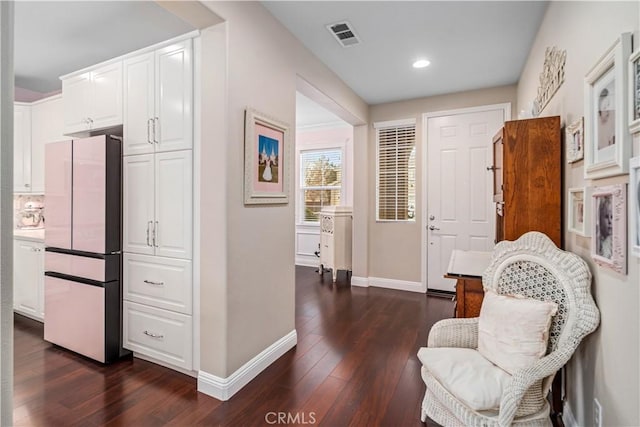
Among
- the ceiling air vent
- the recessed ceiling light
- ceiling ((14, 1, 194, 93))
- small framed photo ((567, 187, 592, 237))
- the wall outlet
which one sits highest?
the recessed ceiling light

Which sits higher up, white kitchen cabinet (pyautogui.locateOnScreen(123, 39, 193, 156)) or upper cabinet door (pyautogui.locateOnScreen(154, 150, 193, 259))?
white kitchen cabinet (pyautogui.locateOnScreen(123, 39, 193, 156))

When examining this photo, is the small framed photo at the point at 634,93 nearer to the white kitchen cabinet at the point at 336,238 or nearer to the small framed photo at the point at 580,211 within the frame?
the small framed photo at the point at 580,211

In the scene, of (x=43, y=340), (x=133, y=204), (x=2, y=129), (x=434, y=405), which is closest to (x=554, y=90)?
(x=434, y=405)

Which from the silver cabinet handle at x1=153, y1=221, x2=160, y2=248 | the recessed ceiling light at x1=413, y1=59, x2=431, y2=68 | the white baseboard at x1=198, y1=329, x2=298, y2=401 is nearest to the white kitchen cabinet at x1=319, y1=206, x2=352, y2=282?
the recessed ceiling light at x1=413, y1=59, x2=431, y2=68

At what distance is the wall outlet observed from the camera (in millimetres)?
1379

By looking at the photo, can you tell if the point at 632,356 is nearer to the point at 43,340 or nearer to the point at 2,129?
the point at 2,129

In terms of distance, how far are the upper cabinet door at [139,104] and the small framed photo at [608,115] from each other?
2639 mm

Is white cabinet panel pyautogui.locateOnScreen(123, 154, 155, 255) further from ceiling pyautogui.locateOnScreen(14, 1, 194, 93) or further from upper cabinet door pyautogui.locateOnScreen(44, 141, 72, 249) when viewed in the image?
ceiling pyautogui.locateOnScreen(14, 1, 194, 93)

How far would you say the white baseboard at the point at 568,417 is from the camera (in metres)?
1.64

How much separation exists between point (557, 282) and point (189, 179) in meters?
2.26

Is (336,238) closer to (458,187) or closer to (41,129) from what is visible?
(458,187)

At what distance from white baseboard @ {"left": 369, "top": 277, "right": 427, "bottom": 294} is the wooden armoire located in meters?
2.61

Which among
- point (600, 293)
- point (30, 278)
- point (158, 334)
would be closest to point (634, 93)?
point (600, 293)

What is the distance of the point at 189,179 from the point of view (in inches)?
87.0
